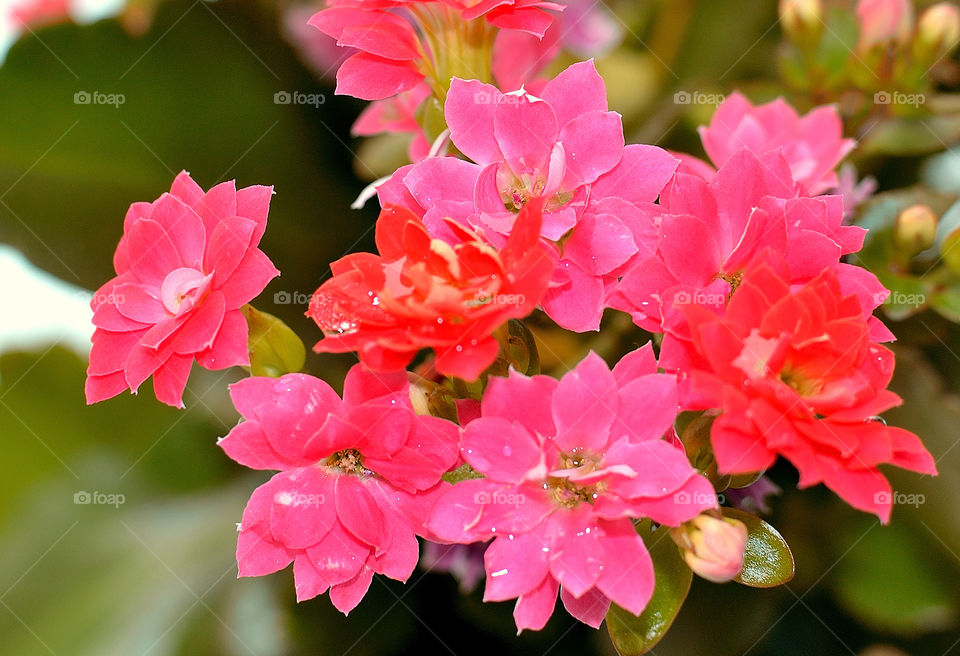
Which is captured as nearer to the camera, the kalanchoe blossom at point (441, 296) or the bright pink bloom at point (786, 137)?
the kalanchoe blossom at point (441, 296)

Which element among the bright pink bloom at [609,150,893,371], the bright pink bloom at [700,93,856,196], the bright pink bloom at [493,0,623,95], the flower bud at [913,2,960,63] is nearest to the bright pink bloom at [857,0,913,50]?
the flower bud at [913,2,960,63]

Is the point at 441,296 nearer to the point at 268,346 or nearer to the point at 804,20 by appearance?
the point at 268,346

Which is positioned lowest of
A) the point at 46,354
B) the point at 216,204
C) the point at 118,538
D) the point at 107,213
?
the point at 118,538

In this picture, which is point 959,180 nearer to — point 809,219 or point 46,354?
Answer: point 809,219

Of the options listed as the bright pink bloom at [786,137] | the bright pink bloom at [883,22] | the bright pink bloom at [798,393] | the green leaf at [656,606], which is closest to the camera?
the bright pink bloom at [798,393]

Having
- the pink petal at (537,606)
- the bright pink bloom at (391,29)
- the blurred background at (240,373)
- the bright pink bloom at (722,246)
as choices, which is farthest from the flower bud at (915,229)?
the pink petal at (537,606)

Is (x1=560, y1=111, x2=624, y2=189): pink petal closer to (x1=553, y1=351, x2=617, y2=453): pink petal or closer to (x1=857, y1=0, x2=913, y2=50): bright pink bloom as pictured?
(x1=553, y1=351, x2=617, y2=453): pink petal

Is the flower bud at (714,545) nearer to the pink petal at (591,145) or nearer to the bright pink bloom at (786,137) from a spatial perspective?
the pink petal at (591,145)

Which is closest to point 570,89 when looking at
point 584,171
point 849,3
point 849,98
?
point 584,171
